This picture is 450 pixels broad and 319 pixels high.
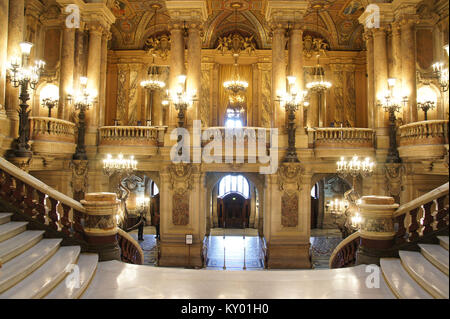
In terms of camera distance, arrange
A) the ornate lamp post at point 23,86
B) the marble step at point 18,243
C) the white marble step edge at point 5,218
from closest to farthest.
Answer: the marble step at point 18,243, the white marble step edge at point 5,218, the ornate lamp post at point 23,86

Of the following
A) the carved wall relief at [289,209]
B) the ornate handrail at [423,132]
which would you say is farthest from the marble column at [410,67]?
the carved wall relief at [289,209]

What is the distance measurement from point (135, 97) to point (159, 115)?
1864 mm

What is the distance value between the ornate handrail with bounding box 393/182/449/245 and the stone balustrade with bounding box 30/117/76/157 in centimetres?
1137

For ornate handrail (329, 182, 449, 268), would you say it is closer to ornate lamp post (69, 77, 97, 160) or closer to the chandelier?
the chandelier

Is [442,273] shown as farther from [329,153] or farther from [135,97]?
[135,97]

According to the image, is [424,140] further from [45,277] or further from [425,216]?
[45,277]

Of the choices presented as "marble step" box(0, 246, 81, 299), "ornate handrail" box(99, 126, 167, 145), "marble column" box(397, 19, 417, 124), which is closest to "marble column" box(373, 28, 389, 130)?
"marble column" box(397, 19, 417, 124)

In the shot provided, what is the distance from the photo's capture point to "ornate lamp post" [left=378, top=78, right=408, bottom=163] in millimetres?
12523

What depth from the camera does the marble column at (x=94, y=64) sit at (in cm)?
1409

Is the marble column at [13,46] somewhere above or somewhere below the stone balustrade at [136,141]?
above

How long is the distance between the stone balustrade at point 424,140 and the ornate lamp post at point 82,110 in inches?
504

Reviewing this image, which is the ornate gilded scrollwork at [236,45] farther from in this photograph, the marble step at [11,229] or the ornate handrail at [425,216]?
the marble step at [11,229]

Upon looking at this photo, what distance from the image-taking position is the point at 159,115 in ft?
66.9

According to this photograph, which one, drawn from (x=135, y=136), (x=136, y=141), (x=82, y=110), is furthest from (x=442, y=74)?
(x=82, y=110)
